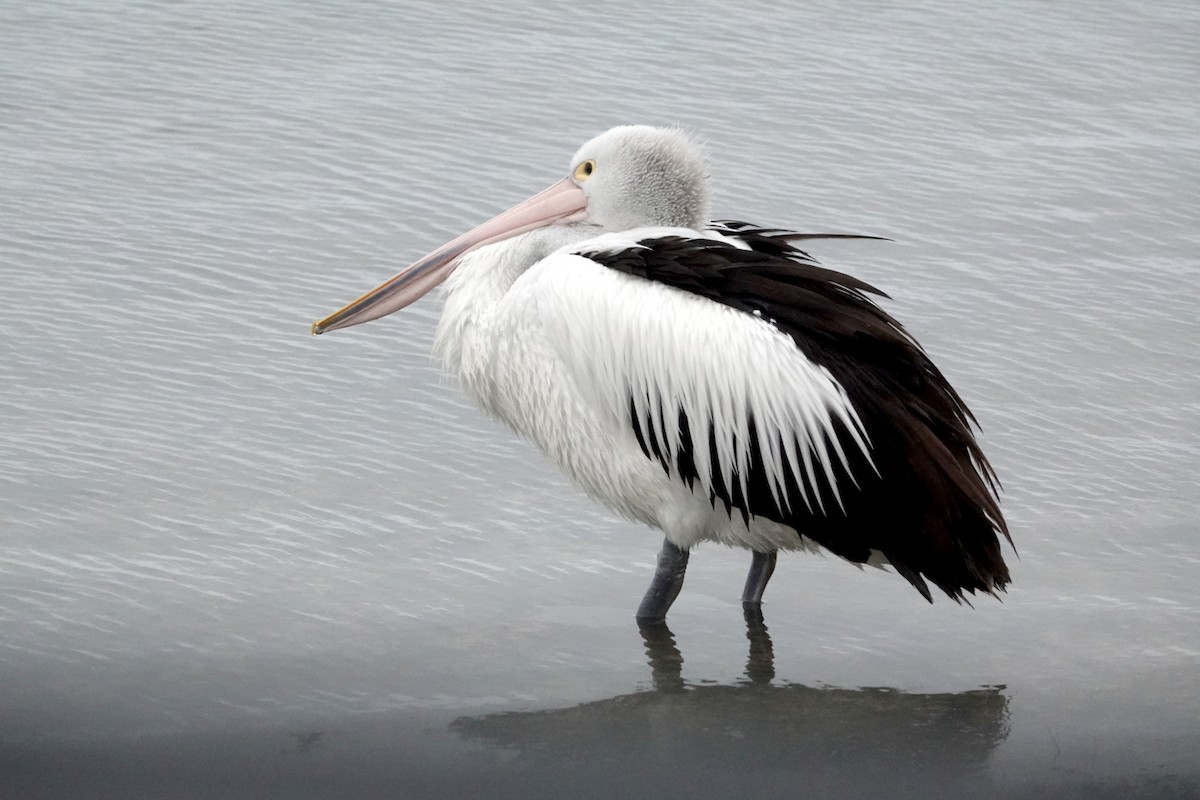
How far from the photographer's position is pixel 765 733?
3.34 metres

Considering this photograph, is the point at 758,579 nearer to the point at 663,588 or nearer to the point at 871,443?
the point at 663,588

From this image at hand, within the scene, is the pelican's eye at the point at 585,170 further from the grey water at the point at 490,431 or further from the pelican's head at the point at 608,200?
the grey water at the point at 490,431

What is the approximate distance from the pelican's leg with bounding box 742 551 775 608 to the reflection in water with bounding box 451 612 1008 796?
359 millimetres

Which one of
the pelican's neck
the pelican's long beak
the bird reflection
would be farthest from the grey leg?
the pelican's long beak

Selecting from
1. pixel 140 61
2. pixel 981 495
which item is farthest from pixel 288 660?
pixel 140 61

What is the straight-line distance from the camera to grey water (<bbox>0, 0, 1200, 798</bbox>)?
130 inches

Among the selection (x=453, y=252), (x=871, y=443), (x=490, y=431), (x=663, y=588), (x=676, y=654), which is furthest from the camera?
(x=490, y=431)

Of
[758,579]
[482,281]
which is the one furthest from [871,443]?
[482,281]

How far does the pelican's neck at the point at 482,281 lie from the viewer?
411 centimetres

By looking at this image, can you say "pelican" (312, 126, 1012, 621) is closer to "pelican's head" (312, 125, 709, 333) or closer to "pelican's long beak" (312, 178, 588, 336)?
"pelican's head" (312, 125, 709, 333)

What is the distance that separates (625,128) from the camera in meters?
4.26

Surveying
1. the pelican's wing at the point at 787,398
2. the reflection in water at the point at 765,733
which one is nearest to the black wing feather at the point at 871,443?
the pelican's wing at the point at 787,398

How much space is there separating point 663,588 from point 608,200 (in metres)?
1.02

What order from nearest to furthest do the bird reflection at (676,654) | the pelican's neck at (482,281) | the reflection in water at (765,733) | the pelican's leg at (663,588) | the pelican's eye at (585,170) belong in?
the reflection in water at (765,733) → the bird reflection at (676,654) → the pelican's leg at (663,588) → the pelican's neck at (482,281) → the pelican's eye at (585,170)
